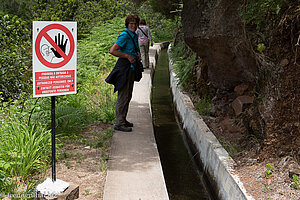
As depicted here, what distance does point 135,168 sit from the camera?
197 inches

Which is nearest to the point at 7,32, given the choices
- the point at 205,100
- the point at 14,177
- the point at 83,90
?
the point at 83,90

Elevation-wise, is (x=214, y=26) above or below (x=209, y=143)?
above

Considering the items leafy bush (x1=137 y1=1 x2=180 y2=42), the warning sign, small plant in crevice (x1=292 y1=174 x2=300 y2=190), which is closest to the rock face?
small plant in crevice (x1=292 y1=174 x2=300 y2=190)

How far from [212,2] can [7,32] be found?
4.20 metres

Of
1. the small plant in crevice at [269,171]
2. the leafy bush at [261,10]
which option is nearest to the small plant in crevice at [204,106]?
the leafy bush at [261,10]

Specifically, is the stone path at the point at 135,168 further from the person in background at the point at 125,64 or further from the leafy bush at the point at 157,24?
the leafy bush at the point at 157,24

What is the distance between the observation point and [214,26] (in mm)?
6105

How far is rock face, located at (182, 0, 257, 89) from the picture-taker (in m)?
5.87

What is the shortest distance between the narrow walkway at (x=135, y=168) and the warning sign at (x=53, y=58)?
4.70 ft

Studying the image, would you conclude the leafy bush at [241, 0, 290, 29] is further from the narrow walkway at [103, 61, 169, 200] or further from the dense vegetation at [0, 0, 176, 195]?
the dense vegetation at [0, 0, 176, 195]

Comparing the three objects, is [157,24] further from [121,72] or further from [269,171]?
[269,171]

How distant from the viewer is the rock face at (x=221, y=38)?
→ 19.2 feet

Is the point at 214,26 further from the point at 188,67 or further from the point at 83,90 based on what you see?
the point at 83,90

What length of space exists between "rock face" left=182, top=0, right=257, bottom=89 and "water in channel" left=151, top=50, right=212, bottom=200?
1.78 meters
